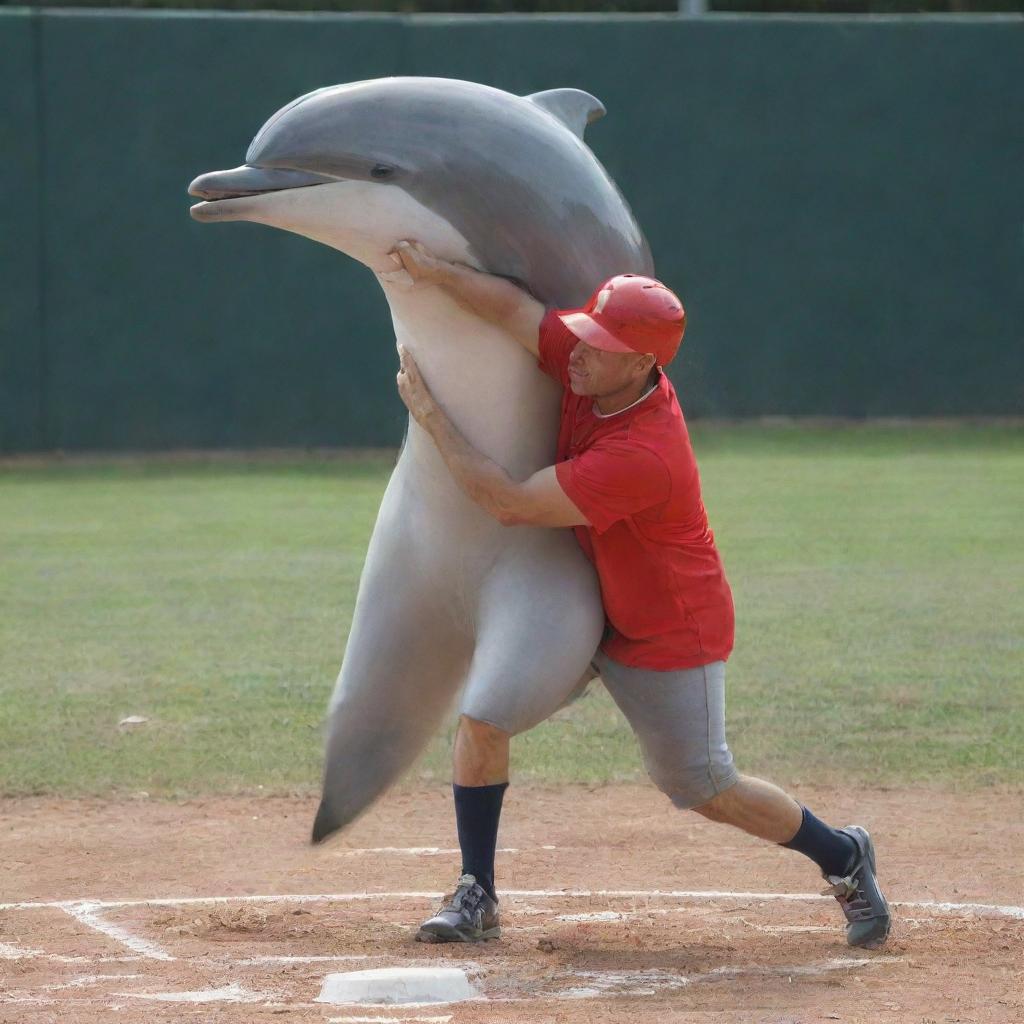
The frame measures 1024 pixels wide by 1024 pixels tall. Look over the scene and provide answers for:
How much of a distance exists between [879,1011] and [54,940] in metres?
2.15

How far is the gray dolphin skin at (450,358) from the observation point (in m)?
4.48

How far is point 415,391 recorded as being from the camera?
15.3ft

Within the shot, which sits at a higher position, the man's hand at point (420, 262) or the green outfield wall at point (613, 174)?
the man's hand at point (420, 262)

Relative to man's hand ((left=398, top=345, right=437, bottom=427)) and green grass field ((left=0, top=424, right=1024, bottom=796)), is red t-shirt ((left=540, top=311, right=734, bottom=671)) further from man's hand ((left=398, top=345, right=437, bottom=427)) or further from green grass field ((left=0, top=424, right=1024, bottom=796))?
green grass field ((left=0, top=424, right=1024, bottom=796))

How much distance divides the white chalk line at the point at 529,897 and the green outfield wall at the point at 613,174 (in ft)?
37.9

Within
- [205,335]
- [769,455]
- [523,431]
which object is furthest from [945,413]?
[523,431]

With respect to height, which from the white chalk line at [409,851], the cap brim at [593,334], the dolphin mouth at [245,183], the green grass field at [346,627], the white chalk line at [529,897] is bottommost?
the green grass field at [346,627]

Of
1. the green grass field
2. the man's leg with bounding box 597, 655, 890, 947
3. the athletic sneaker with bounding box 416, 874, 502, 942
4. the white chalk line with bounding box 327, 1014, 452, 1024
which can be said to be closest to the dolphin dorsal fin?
the man's leg with bounding box 597, 655, 890, 947

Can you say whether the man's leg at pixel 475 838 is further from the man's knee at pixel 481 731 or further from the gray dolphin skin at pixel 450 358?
the gray dolphin skin at pixel 450 358

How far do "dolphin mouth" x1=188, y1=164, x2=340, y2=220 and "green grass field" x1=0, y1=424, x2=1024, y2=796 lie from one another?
2801mm

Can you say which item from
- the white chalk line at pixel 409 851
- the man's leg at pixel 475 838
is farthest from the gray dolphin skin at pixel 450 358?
the white chalk line at pixel 409 851

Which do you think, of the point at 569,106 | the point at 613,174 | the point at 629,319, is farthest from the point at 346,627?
the point at 613,174

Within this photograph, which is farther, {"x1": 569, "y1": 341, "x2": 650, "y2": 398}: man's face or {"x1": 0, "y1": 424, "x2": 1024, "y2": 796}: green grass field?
{"x1": 0, "y1": 424, "x2": 1024, "y2": 796}: green grass field

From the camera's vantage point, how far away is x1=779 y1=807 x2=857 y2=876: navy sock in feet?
15.7
